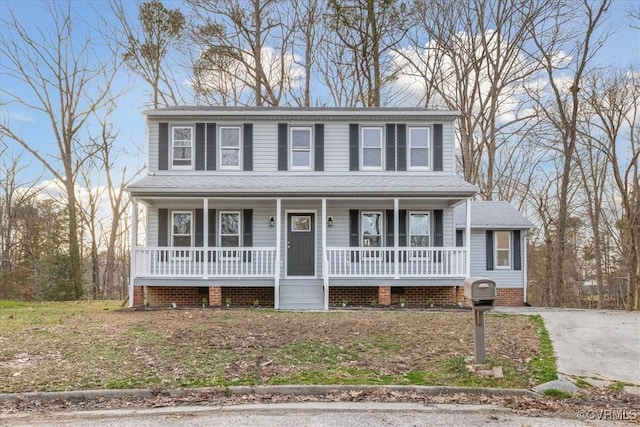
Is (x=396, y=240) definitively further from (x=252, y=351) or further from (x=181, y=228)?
(x=252, y=351)

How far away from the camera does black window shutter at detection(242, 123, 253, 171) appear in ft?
50.1

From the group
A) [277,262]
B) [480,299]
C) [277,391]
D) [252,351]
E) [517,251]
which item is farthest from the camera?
[517,251]

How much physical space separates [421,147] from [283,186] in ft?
15.3

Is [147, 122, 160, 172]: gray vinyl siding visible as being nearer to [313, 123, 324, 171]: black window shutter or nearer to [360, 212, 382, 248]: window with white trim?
[313, 123, 324, 171]: black window shutter

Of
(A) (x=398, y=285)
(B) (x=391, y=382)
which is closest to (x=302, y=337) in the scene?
(B) (x=391, y=382)

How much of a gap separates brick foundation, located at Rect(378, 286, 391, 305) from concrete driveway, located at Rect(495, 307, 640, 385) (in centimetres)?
395

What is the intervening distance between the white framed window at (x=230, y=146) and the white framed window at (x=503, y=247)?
30.9 feet

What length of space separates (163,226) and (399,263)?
7126mm

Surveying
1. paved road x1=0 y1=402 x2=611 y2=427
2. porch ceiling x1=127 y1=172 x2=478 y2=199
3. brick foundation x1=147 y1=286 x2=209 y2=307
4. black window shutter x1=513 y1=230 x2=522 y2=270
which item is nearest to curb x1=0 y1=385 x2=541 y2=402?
paved road x1=0 y1=402 x2=611 y2=427

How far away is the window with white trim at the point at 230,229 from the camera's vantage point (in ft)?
48.9

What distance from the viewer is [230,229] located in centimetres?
1498

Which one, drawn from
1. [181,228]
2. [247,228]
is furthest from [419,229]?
[181,228]

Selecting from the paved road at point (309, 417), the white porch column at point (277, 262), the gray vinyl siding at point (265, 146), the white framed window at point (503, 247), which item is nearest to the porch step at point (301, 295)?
the white porch column at point (277, 262)

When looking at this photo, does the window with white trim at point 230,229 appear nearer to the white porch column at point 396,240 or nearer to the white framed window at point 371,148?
the white framed window at point 371,148
